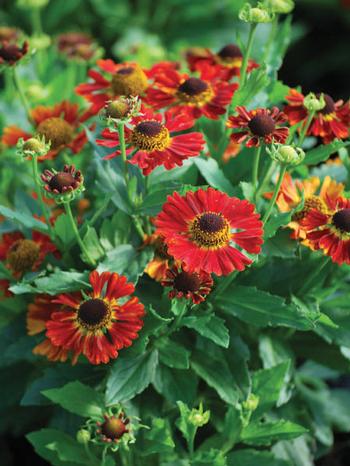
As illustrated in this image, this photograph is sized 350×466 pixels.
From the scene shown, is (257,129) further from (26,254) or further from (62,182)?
(26,254)

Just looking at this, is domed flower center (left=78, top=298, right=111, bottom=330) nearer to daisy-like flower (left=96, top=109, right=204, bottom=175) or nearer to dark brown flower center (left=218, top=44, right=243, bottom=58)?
daisy-like flower (left=96, top=109, right=204, bottom=175)

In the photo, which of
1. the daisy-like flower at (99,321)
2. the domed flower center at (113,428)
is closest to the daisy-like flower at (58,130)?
the daisy-like flower at (99,321)

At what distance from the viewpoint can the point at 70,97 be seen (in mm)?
2086

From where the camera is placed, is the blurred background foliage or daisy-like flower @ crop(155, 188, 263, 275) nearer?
daisy-like flower @ crop(155, 188, 263, 275)

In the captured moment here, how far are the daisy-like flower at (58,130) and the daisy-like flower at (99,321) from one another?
1.12 ft

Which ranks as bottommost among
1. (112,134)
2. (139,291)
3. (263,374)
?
(263,374)

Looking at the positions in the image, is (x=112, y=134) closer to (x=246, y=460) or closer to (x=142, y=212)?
(x=142, y=212)

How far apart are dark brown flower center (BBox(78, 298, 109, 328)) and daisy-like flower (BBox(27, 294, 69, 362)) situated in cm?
11

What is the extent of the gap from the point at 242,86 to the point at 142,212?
30 cm

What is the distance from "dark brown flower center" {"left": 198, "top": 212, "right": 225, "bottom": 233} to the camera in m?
1.15

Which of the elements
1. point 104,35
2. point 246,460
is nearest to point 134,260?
point 246,460

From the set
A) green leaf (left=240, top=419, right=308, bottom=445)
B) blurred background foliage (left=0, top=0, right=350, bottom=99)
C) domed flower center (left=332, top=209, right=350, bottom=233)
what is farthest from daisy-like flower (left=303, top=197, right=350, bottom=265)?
blurred background foliage (left=0, top=0, right=350, bottom=99)

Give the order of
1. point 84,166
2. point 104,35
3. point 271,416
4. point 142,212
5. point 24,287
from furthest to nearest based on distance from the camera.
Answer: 1. point 104,35
2. point 84,166
3. point 271,416
4. point 142,212
5. point 24,287

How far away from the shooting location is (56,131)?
1.49 metres
